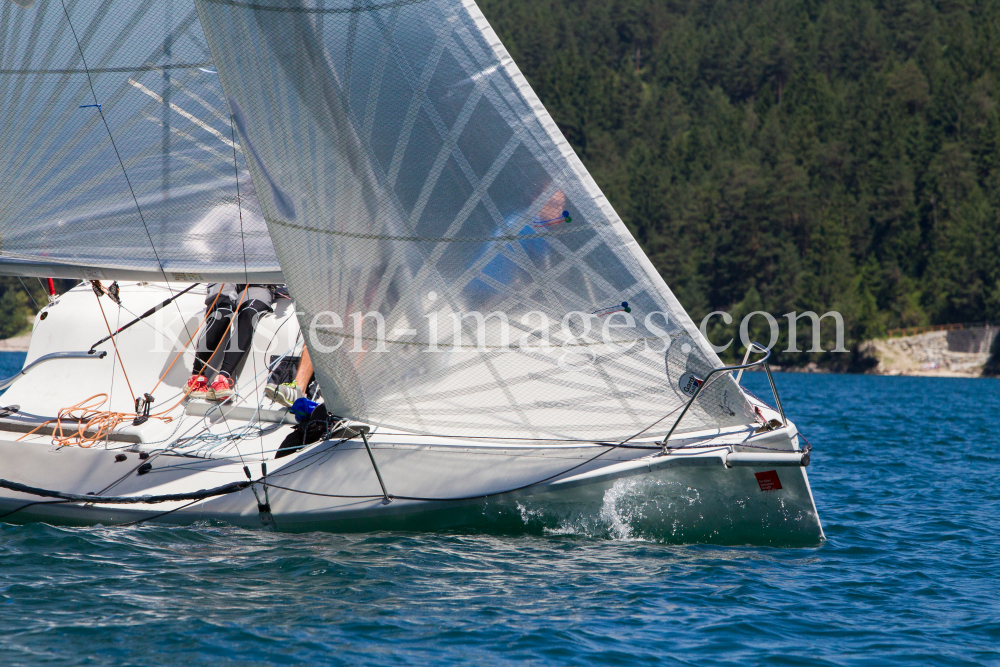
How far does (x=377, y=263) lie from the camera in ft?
21.0

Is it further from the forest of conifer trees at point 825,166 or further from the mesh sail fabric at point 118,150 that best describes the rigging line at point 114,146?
the forest of conifer trees at point 825,166

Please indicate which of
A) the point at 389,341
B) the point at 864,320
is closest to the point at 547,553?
the point at 389,341

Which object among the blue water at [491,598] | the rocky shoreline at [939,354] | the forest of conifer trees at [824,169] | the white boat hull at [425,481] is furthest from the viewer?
the forest of conifer trees at [824,169]

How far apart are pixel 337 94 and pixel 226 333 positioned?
3526 mm

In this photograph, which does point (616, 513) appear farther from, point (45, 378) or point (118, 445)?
point (45, 378)

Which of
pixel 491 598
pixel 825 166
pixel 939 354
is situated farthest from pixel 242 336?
pixel 825 166

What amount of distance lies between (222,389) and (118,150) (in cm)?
210

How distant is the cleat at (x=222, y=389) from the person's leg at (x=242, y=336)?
4.7 inches

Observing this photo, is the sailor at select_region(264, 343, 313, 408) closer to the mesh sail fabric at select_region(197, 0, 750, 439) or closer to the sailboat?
the sailboat

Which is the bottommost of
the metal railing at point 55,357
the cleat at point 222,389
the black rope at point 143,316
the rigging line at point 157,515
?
the rigging line at point 157,515

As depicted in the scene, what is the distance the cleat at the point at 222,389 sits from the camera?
8391 mm

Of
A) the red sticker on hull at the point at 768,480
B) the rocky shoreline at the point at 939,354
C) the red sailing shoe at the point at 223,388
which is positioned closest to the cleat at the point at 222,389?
the red sailing shoe at the point at 223,388

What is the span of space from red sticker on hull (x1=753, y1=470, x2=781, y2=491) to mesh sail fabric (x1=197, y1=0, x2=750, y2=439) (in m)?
0.56

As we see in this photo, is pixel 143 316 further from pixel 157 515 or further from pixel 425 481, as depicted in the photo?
pixel 425 481
